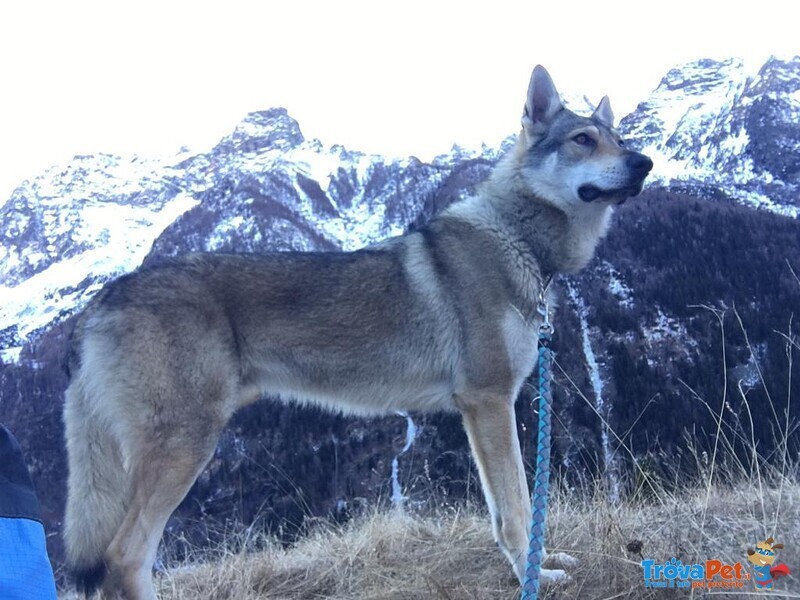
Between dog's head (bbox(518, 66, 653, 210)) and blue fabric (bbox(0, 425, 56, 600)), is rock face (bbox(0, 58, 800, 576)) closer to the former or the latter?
dog's head (bbox(518, 66, 653, 210))

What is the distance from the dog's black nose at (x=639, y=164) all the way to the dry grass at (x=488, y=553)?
2122 millimetres

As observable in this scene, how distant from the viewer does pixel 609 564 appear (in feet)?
10.9

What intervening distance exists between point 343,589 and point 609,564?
1.66 m

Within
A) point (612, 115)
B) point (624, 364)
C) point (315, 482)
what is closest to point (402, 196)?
point (624, 364)

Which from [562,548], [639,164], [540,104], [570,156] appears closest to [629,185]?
[639,164]

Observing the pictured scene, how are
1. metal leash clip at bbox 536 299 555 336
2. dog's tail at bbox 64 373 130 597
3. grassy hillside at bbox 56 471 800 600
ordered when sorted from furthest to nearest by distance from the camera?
metal leash clip at bbox 536 299 555 336 < dog's tail at bbox 64 373 130 597 < grassy hillside at bbox 56 471 800 600

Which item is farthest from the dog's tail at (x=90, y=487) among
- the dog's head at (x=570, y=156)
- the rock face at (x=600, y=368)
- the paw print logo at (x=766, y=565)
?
the dog's head at (x=570, y=156)

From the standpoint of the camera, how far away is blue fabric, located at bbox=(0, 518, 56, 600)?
1.73 m

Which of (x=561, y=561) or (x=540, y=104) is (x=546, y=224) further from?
(x=561, y=561)

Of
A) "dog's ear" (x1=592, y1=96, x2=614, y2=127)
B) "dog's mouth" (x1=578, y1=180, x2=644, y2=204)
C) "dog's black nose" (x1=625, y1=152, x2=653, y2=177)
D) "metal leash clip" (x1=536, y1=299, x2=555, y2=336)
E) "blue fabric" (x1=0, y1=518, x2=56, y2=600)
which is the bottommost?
"metal leash clip" (x1=536, y1=299, x2=555, y2=336)

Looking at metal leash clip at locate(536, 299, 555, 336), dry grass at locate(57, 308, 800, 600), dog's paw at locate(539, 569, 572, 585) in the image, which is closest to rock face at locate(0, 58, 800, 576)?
dry grass at locate(57, 308, 800, 600)

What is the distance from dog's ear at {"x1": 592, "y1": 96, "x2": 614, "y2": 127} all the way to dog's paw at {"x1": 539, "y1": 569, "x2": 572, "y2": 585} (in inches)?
138

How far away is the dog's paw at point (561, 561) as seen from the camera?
3637 mm

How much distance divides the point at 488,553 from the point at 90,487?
94.6 inches
